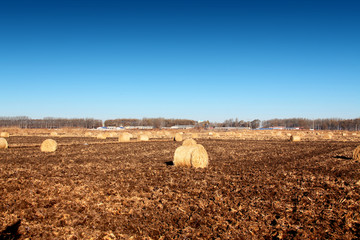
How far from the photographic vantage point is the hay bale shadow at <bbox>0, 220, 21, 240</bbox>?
20.2ft

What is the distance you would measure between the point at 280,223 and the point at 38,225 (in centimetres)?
612

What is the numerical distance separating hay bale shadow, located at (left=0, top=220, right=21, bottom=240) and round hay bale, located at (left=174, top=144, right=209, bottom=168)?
31.4 feet

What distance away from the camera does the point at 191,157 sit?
15.3 m

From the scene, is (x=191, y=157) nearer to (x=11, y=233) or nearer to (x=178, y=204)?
(x=178, y=204)

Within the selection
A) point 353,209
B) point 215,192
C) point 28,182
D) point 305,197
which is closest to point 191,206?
point 215,192

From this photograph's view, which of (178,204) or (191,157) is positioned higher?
(191,157)

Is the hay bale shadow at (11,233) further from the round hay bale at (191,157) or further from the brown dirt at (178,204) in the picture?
the round hay bale at (191,157)

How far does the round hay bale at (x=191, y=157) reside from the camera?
49.9ft

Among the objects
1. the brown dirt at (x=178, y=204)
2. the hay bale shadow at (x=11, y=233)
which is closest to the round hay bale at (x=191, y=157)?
the brown dirt at (x=178, y=204)

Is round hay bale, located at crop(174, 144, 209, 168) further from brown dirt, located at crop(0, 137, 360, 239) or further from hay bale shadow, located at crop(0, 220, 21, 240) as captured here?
hay bale shadow, located at crop(0, 220, 21, 240)

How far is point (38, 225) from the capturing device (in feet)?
22.6

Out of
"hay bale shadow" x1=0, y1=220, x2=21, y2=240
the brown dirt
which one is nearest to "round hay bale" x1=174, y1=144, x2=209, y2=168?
the brown dirt

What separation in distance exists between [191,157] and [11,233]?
1000cm

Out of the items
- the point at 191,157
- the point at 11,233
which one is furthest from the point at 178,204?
the point at 191,157
